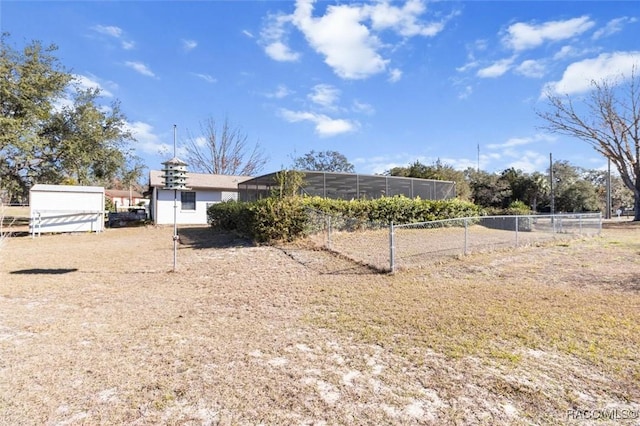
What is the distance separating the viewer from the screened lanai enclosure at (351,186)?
1377cm

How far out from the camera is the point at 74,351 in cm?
338

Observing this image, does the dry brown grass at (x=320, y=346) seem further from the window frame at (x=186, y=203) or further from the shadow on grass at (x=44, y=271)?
the window frame at (x=186, y=203)

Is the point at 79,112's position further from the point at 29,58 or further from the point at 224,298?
the point at 224,298

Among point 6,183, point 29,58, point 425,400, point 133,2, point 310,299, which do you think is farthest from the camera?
point 6,183

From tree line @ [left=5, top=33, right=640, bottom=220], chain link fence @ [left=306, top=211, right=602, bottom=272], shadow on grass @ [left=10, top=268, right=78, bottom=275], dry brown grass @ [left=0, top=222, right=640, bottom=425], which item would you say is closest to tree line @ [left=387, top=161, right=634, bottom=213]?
tree line @ [left=5, top=33, right=640, bottom=220]

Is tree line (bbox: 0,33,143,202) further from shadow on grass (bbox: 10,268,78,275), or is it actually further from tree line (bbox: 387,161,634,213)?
tree line (bbox: 387,161,634,213)

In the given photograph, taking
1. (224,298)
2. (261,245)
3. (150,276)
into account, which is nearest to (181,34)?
(261,245)

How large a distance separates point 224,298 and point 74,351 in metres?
2.28

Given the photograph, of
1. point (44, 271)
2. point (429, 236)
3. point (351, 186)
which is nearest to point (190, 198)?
point (351, 186)

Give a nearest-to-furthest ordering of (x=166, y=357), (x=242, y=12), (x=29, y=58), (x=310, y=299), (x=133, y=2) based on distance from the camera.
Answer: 1. (x=166, y=357)
2. (x=310, y=299)
3. (x=133, y=2)
4. (x=242, y=12)
5. (x=29, y=58)

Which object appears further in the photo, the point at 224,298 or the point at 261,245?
the point at 261,245

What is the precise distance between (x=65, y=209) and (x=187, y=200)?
6.84m

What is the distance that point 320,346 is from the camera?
353cm

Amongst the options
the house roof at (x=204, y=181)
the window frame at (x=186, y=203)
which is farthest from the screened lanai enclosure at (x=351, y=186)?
the window frame at (x=186, y=203)
